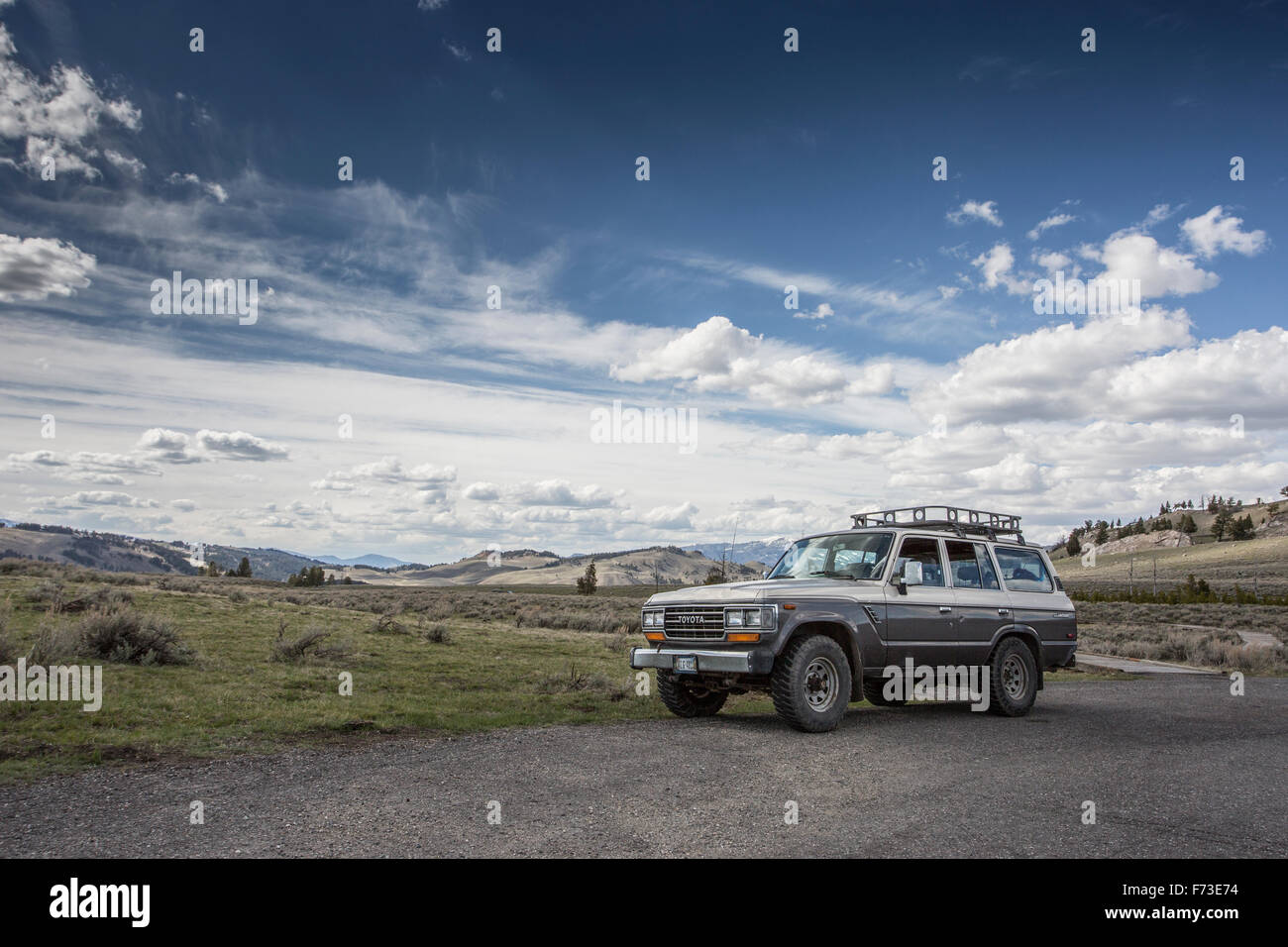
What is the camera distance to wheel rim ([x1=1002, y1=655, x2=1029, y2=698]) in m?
11.0

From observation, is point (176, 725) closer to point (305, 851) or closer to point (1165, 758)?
point (305, 851)

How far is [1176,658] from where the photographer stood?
2405 centimetres

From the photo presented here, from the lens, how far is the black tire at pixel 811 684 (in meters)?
8.66

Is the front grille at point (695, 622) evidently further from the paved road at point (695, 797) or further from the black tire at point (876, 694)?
the black tire at point (876, 694)

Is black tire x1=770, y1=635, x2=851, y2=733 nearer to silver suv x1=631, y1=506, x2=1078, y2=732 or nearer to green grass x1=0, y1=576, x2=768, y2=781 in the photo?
silver suv x1=631, y1=506, x2=1078, y2=732

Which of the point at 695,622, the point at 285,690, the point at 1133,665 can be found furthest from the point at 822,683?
the point at 1133,665

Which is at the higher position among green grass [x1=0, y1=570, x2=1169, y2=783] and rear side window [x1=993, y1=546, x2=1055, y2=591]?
rear side window [x1=993, y1=546, x2=1055, y2=591]

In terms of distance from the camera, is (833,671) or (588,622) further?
(588,622)

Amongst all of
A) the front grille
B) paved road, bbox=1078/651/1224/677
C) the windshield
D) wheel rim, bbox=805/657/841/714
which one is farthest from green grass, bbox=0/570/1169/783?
paved road, bbox=1078/651/1224/677

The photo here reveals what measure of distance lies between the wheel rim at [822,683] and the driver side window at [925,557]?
1796 mm

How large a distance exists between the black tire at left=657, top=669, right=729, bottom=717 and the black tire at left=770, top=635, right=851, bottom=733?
1.52 metres

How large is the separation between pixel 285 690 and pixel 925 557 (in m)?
9.20

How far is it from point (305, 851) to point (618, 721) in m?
5.63
